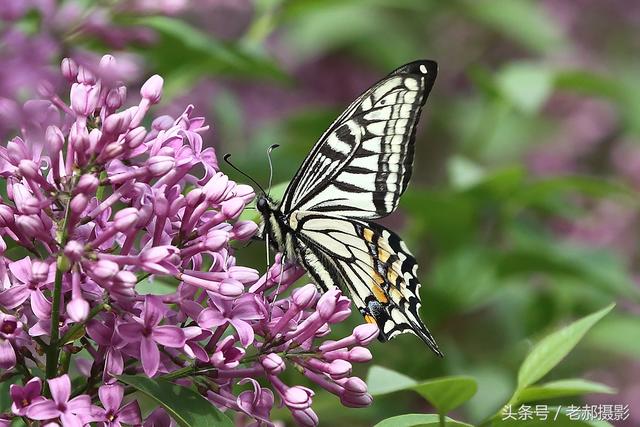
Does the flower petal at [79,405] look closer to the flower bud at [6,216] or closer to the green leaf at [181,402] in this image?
the green leaf at [181,402]

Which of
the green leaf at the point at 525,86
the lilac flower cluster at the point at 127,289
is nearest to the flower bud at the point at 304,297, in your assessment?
the lilac flower cluster at the point at 127,289

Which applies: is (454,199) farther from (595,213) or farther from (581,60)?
(581,60)

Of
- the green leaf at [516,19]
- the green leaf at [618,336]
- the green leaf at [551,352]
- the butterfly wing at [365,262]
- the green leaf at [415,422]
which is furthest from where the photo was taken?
the green leaf at [516,19]

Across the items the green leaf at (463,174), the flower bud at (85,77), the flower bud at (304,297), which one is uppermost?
the green leaf at (463,174)

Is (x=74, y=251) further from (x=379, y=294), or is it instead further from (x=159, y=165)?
(x=379, y=294)

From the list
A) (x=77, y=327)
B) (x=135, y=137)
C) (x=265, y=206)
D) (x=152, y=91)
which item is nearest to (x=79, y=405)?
(x=77, y=327)
